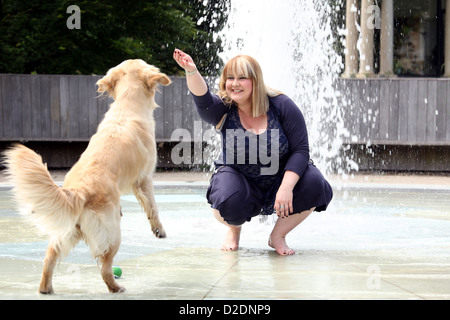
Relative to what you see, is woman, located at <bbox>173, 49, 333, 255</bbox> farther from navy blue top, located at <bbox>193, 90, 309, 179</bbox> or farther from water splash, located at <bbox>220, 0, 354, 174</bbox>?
water splash, located at <bbox>220, 0, 354, 174</bbox>

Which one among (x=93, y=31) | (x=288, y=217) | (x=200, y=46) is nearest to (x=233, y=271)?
(x=288, y=217)

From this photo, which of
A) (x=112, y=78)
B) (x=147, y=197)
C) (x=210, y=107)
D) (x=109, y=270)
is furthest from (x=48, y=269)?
(x=210, y=107)

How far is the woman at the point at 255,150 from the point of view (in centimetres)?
486

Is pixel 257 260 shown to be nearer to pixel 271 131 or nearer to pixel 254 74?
pixel 271 131

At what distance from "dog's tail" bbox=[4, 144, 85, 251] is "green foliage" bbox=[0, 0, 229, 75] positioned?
12.8 metres

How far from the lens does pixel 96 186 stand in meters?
3.59

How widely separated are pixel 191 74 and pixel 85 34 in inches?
489

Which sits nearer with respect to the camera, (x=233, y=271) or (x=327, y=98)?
(x=233, y=271)

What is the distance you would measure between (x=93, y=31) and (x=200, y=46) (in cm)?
584

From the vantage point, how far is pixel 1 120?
1430 cm

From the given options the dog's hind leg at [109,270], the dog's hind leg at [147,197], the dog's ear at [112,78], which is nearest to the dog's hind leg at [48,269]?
the dog's hind leg at [109,270]

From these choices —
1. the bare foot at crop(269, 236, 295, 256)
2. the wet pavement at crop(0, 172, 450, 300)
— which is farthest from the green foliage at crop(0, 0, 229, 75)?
the bare foot at crop(269, 236, 295, 256)

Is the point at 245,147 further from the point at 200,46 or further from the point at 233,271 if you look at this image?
the point at 200,46

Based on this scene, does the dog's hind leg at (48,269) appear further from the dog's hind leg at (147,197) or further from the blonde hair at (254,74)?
the blonde hair at (254,74)
